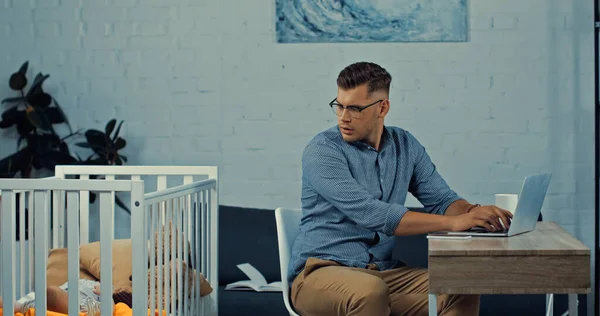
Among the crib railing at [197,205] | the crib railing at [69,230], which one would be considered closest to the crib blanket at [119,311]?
the crib railing at [69,230]

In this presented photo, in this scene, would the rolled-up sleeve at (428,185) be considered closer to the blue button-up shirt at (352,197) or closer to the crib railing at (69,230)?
the blue button-up shirt at (352,197)

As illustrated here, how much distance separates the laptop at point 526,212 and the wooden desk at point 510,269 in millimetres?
162

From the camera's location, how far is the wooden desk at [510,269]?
2070mm

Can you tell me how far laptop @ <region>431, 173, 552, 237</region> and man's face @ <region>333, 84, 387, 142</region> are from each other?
1.44ft

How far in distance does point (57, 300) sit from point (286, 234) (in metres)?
0.75

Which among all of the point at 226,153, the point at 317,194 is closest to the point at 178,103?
the point at 226,153

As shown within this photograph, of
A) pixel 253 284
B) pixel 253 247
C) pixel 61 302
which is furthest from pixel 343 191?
pixel 253 247

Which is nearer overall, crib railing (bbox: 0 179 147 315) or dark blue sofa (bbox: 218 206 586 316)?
crib railing (bbox: 0 179 147 315)

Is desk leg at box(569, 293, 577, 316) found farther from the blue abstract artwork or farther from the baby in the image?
the blue abstract artwork

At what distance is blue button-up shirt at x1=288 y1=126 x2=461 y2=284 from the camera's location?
2.54 metres

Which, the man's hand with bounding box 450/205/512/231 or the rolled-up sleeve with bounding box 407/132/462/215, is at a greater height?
the rolled-up sleeve with bounding box 407/132/462/215

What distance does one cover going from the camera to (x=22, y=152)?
4230 mm

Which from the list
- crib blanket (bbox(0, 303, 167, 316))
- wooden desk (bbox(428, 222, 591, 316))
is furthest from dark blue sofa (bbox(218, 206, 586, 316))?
wooden desk (bbox(428, 222, 591, 316))

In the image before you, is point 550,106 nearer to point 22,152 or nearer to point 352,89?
point 352,89
